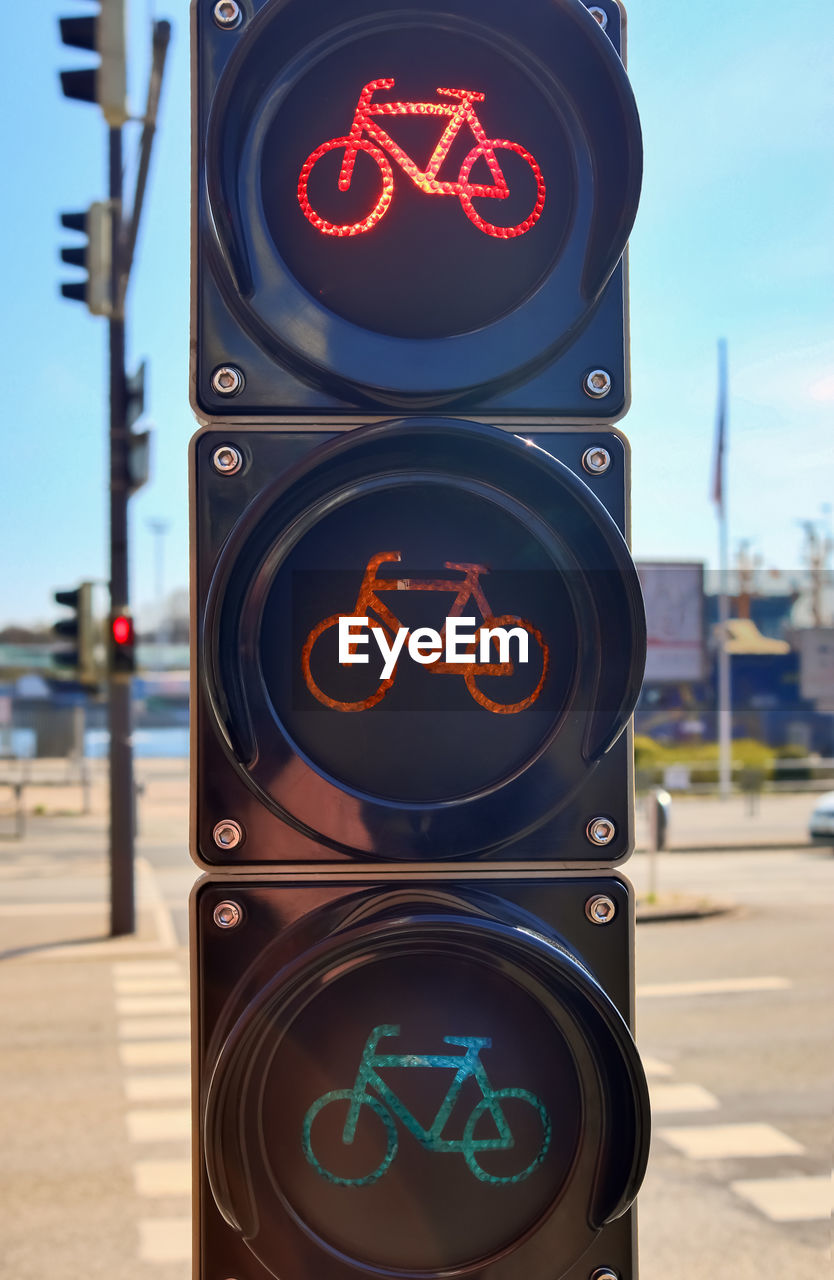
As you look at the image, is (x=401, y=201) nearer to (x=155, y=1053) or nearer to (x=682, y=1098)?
(x=682, y=1098)

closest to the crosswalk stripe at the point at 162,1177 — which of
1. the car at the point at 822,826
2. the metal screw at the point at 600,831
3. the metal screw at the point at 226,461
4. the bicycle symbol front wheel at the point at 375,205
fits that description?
the metal screw at the point at 600,831

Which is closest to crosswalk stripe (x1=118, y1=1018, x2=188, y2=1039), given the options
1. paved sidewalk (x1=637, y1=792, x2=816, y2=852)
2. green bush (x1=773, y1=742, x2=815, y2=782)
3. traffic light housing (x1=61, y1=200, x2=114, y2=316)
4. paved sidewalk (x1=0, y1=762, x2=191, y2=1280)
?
paved sidewalk (x1=0, y1=762, x2=191, y2=1280)

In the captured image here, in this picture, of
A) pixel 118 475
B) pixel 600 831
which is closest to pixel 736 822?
pixel 118 475

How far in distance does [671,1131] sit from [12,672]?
31744 mm

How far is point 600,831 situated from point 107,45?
5.41 metres

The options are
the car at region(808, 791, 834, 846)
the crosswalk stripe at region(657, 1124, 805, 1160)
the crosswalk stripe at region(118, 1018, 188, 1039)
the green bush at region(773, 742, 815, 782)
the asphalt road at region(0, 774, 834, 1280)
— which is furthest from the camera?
the green bush at region(773, 742, 815, 782)

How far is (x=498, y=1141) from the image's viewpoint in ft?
3.28

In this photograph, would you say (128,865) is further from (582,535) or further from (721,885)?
(582,535)

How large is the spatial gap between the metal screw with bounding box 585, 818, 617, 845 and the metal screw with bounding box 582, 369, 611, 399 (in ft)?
1.23

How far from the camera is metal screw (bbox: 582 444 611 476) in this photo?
1071mm

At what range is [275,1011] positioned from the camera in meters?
0.96

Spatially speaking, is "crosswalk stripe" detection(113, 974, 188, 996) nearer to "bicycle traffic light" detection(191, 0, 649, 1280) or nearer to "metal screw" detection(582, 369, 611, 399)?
"bicycle traffic light" detection(191, 0, 649, 1280)

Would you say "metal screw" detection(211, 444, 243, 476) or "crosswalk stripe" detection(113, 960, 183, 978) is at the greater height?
"metal screw" detection(211, 444, 243, 476)

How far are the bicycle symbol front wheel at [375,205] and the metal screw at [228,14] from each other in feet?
0.50
